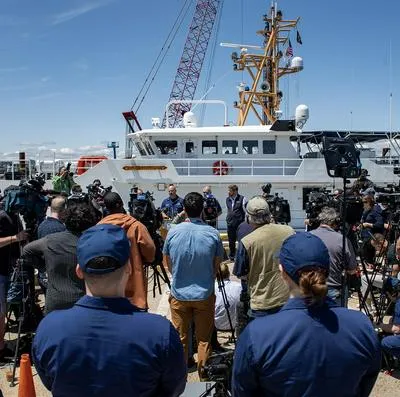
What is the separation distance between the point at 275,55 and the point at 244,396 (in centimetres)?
1900

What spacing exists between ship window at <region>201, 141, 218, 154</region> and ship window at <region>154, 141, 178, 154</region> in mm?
972

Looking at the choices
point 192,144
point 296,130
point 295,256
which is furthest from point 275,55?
point 295,256

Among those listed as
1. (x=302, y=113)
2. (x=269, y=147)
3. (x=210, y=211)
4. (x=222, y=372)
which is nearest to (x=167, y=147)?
(x=269, y=147)

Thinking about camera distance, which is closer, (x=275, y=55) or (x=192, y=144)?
(x=192, y=144)

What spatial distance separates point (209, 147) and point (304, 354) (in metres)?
14.5

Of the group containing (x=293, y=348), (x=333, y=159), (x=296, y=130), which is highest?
(x=296, y=130)

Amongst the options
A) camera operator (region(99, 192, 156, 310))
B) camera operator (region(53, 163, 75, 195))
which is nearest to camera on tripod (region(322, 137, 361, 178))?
camera operator (region(99, 192, 156, 310))

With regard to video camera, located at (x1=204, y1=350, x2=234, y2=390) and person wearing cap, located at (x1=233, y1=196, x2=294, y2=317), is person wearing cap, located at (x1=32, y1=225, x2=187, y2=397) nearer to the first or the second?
video camera, located at (x1=204, y1=350, x2=234, y2=390)

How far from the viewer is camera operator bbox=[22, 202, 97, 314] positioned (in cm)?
366

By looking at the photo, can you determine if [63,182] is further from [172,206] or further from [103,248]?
[103,248]

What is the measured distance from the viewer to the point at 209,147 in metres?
16.1

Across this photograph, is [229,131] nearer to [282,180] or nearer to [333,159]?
[282,180]

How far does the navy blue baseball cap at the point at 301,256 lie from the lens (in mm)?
1967

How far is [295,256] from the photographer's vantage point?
1986 mm
